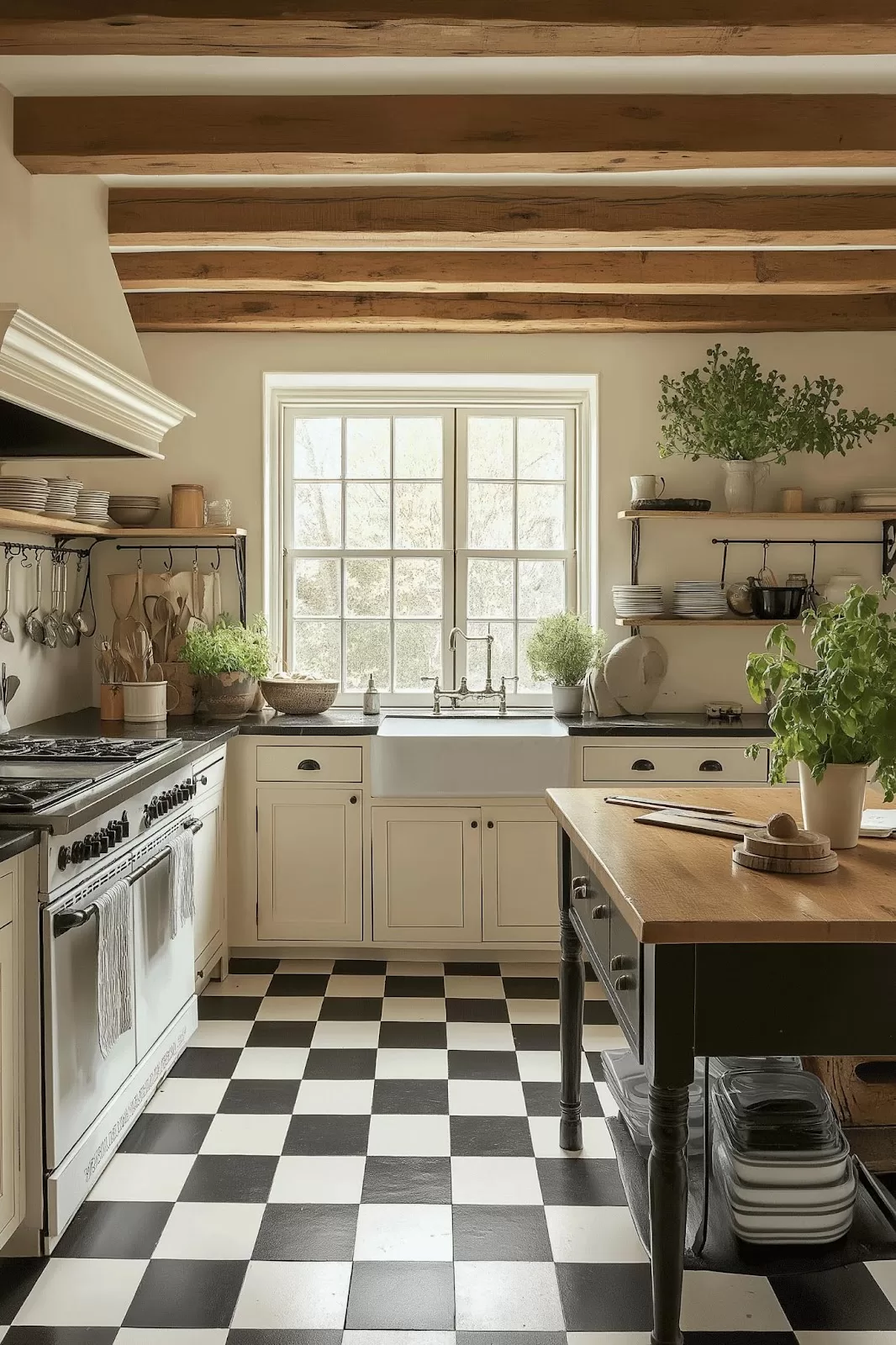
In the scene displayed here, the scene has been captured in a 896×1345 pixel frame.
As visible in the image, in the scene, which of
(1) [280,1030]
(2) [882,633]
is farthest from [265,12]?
(1) [280,1030]

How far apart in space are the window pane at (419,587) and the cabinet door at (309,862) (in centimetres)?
122

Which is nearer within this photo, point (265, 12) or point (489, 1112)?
point (265, 12)

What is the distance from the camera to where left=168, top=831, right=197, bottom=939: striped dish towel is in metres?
3.37

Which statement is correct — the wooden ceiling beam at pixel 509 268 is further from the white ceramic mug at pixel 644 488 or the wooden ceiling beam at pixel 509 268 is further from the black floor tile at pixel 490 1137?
the black floor tile at pixel 490 1137

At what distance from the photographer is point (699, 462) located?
198 inches

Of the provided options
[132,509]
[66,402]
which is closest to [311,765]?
[132,509]

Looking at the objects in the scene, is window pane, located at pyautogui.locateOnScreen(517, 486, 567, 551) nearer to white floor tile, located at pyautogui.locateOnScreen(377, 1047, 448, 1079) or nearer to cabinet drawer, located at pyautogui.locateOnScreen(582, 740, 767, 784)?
cabinet drawer, located at pyautogui.locateOnScreen(582, 740, 767, 784)

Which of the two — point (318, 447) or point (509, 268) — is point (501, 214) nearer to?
point (509, 268)

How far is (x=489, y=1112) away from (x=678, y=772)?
1765 millimetres

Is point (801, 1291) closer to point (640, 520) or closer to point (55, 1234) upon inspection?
point (55, 1234)

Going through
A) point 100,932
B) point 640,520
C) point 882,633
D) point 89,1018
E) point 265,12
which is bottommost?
point 89,1018

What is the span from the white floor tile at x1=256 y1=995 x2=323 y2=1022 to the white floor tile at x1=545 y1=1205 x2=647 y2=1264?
150cm

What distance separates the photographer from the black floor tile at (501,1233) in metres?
2.47

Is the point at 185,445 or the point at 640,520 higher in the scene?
the point at 185,445
